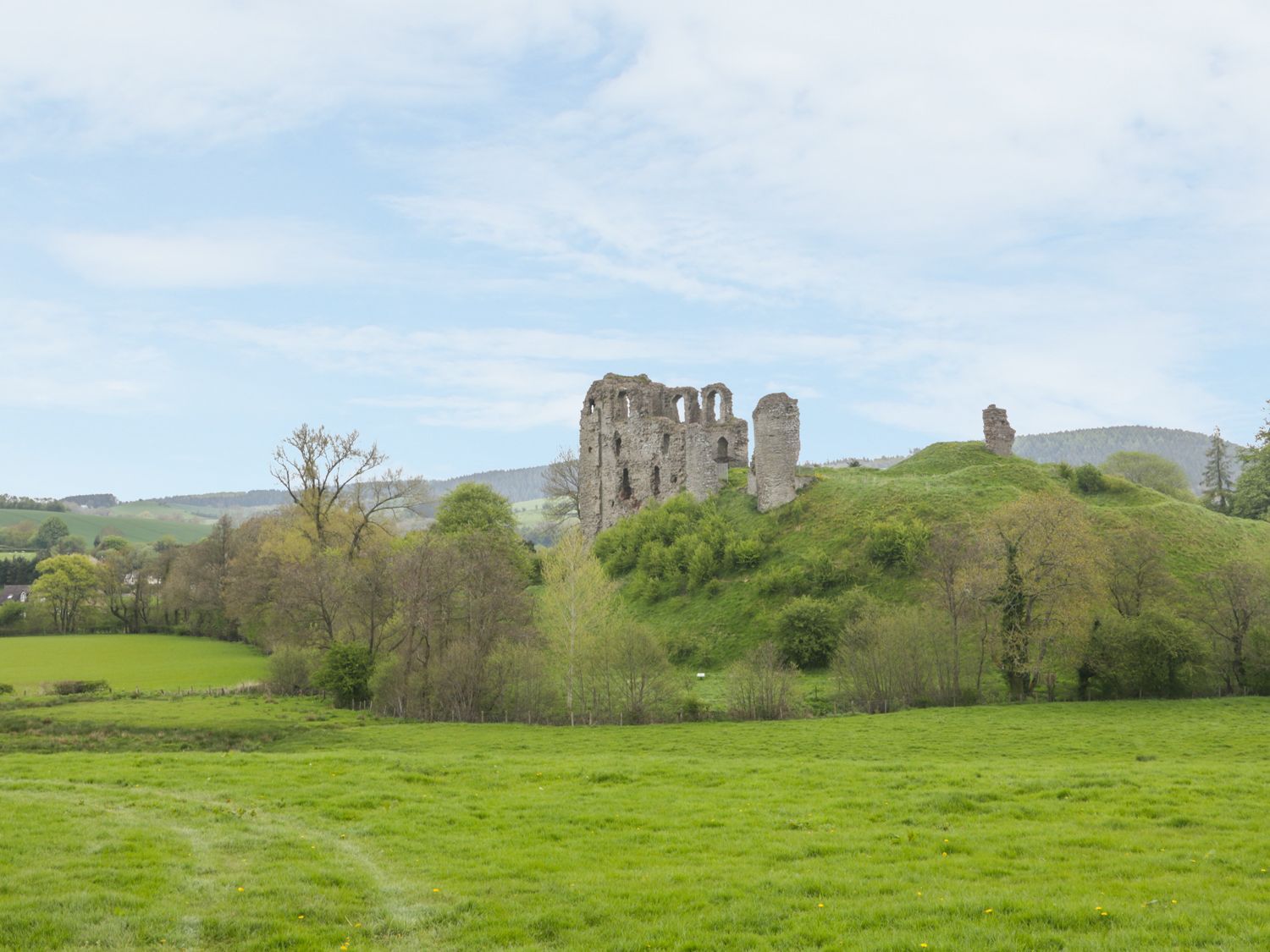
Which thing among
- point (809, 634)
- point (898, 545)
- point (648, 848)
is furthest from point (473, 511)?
point (648, 848)

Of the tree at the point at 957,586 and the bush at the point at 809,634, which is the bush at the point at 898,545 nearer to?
the bush at the point at 809,634

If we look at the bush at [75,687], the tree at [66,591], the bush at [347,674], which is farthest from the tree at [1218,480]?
the tree at [66,591]

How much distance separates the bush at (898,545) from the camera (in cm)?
5166

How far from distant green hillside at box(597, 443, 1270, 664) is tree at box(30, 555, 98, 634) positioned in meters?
58.4

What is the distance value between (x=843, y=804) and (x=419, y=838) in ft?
24.7

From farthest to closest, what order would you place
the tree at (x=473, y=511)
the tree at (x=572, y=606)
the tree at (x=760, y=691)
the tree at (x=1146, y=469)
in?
1. the tree at (x=1146, y=469)
2. the tree at (x=473, y=511)
3. the tree at (x=572, y=606)
4. the tree at (x=760, y=691)

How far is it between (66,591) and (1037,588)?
8584cm

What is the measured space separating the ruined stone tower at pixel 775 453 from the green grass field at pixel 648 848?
35.4 meters

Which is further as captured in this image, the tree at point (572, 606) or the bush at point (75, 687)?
the bush at point (75, 687)

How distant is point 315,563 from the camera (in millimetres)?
49531

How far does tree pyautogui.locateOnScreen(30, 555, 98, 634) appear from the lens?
3469 inches

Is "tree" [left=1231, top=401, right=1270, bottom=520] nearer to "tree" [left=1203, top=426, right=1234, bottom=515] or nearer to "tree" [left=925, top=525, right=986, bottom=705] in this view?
"tree" [left=1203, top=426, right=1234, bottom=515]

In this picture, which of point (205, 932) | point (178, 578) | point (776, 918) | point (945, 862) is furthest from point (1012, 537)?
point (178, 578)

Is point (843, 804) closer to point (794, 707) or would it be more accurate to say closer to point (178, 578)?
point (794, 707)
